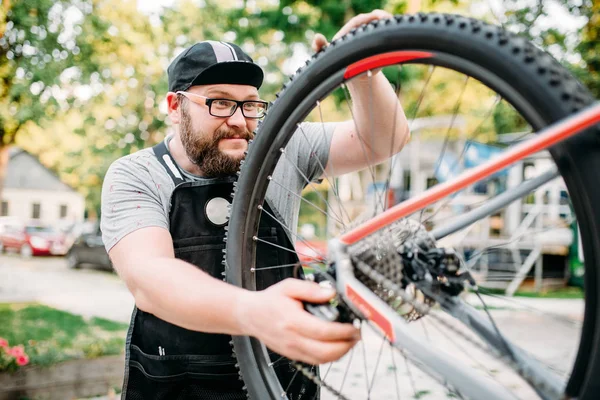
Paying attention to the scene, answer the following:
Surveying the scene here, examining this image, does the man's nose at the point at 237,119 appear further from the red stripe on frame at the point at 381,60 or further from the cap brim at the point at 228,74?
the red stripe on frame at the point at 381,60

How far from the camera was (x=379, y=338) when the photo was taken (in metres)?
3.68

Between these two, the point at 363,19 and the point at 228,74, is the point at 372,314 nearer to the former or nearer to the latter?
the point at 363,19

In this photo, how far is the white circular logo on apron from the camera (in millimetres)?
1772

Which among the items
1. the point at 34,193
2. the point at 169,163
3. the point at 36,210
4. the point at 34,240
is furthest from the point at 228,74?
the point at 36,210

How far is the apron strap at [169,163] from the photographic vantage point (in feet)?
5.94

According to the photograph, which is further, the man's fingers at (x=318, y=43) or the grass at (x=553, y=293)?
the grass at (x=553, y=293)

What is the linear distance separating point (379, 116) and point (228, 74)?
1.71 ft

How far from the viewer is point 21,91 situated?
21.7 ft

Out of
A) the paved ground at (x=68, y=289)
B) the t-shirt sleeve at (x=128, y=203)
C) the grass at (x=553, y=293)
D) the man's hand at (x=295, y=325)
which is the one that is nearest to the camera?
the man's hand at (x=295, y=325)

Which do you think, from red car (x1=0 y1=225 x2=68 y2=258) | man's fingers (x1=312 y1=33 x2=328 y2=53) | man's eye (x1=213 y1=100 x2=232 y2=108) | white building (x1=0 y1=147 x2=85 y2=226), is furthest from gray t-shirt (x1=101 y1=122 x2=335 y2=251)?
white building (x1=0 y1=147 x2=85 y2=226)

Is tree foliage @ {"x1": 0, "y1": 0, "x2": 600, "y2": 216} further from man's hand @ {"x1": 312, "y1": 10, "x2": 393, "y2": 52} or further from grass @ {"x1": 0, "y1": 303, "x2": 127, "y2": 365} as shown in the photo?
grass @ {"x1": 0, "y1": 303, "x2": 127, "y2": 365}

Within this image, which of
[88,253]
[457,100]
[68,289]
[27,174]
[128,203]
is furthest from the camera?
[27,174]

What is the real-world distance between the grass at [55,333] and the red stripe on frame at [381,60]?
3.39 metres

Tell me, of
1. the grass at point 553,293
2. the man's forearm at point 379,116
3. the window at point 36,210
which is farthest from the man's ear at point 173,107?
the window at point 36,210
